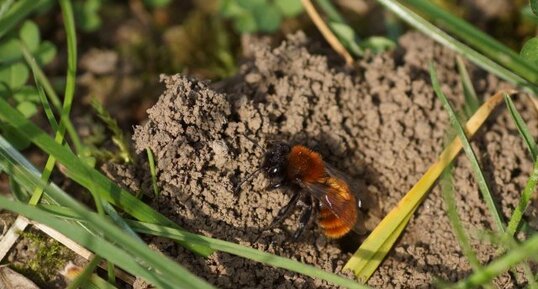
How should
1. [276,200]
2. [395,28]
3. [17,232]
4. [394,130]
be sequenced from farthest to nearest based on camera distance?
[395,28] < [394,130] < [276,200] < [17,232]

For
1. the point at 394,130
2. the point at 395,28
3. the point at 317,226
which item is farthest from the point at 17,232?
the point at 395,28

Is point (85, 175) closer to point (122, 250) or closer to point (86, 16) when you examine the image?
point (122, 250)

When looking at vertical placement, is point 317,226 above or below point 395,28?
below

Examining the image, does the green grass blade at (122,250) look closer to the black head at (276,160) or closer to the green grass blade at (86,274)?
the green grass blade at (86,274)

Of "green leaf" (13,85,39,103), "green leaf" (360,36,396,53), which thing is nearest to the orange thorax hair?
"green leaf" (360,36,396,53)

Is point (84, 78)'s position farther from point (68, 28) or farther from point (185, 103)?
point (185, 103)

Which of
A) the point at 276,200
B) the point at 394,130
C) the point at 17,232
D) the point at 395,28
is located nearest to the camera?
the point at 17,232

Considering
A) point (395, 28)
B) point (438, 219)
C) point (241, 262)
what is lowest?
point (241, 262)
